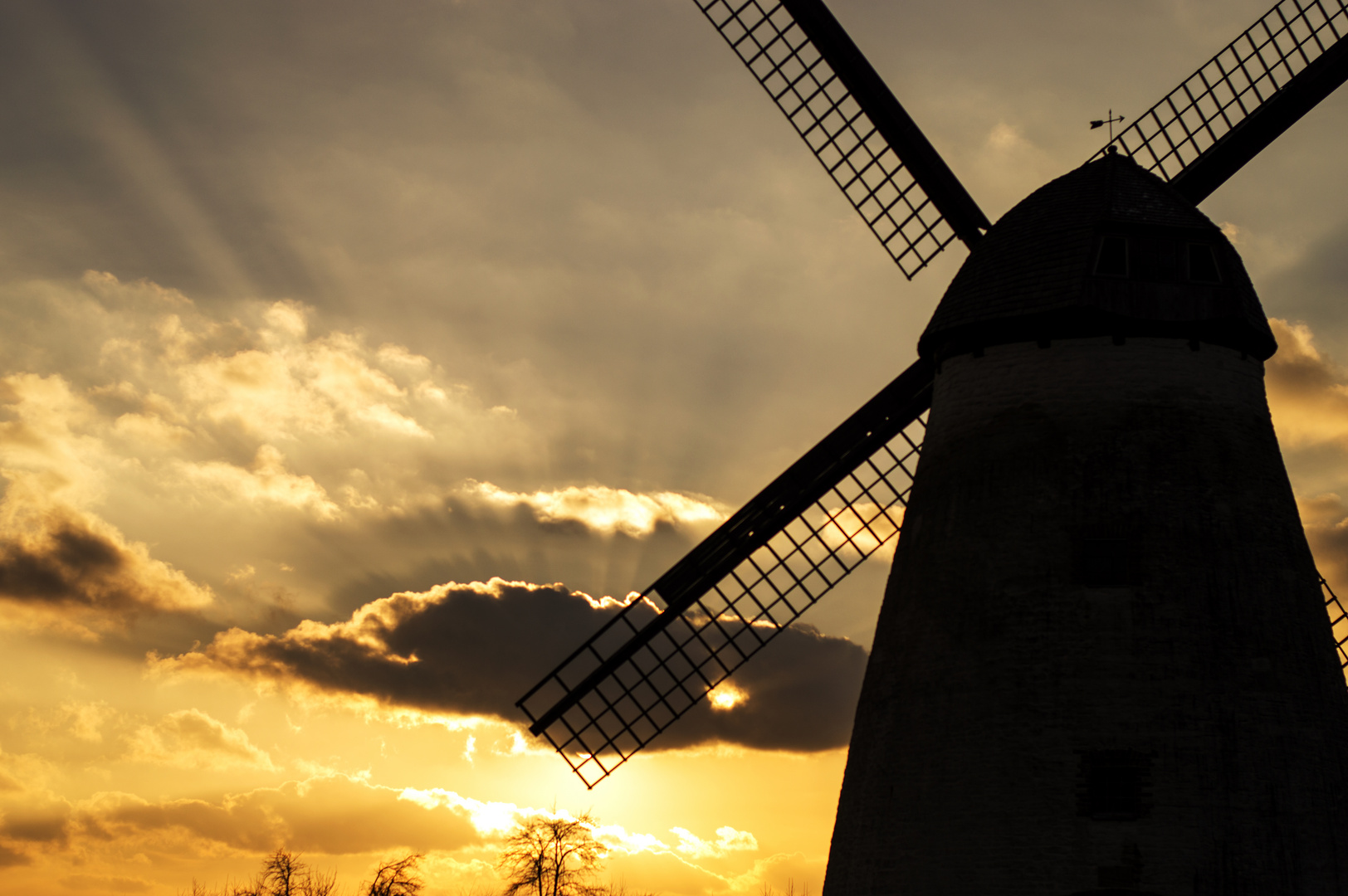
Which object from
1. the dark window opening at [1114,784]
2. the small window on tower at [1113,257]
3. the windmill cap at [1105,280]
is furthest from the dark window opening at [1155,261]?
the dark window opening at [1114,784]

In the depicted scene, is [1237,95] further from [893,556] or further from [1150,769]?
[1150,769]

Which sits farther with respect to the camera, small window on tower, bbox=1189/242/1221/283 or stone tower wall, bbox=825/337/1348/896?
small window on tower, bbox=1189/242/1221/283

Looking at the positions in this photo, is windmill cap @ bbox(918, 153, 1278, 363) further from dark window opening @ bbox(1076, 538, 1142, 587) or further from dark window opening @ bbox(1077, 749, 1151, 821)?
dark window opening @ bbox(1077, 749, 1151, 821)

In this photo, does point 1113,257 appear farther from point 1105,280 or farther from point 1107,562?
point 1107,562

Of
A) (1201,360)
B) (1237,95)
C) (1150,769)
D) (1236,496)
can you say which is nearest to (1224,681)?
(1150,769)

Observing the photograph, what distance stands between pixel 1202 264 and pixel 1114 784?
6.84m

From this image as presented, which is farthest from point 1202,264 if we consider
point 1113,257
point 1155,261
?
point 1113,257

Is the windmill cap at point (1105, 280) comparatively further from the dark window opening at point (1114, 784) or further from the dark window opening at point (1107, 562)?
the dark window opening at point (1114, 784)

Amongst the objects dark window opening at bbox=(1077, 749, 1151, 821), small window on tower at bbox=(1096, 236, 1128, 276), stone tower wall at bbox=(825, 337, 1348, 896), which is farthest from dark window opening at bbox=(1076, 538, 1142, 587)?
small window on tower at bbox=(1096, 236, 1128, 276)

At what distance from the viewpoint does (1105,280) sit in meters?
16.0

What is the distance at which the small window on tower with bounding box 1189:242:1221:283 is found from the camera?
640 inches

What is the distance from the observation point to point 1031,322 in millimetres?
16094

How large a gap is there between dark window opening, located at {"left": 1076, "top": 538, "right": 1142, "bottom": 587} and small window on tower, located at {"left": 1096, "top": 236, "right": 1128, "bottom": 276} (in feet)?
11.7

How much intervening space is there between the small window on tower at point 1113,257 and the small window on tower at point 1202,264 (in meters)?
0.85
